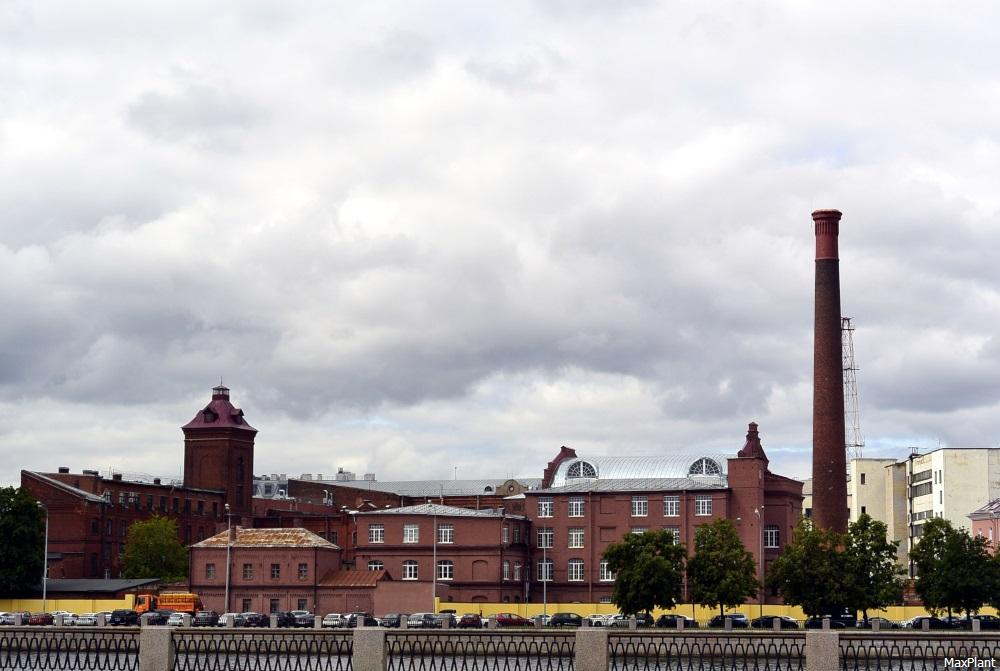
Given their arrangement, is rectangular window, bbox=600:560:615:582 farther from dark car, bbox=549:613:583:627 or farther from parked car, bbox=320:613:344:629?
parked car, bbox=320:613:344:629

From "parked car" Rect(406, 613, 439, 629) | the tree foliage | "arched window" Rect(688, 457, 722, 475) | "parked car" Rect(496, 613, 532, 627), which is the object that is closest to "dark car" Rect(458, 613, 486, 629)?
"parked car" Rect(496, 613, 532, 627)

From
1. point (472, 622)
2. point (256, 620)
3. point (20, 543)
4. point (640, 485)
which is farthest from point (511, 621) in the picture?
point (20, 543)

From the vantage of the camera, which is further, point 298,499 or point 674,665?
point 298,499

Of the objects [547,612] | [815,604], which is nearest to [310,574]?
[547,612]

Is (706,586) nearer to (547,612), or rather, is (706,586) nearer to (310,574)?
(547,612)

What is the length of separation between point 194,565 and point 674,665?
61.2 meters

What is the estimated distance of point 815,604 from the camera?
108 metres

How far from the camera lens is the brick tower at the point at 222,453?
16700cm

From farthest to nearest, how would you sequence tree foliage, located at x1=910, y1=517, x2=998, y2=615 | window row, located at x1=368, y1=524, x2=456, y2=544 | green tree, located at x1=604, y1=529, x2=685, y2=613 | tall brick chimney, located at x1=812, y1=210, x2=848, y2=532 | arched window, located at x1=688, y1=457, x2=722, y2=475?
arched window, located at x1=688, y1=457, x2=722, y2=475 → window row, located at x1=368, y1=524, x2=456, y2=544 → tall brick chimney, located at x1=812, y1=210, x2=848, y2=532 → green tree, located at x1=604, y1=529, x2=685, y2=613 → tree foliage, located at x1=910, y1=517, x2=998, y2=615

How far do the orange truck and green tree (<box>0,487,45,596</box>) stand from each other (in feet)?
40.2

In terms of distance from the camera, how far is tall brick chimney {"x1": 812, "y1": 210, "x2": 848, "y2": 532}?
117625 millimetres

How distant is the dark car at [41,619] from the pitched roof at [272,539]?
16545 millimetres

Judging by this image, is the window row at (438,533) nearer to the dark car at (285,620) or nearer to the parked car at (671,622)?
the dark car at (285,620)

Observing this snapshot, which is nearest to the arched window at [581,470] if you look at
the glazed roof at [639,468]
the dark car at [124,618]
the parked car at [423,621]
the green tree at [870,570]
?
the glazed roof at [639,468]
